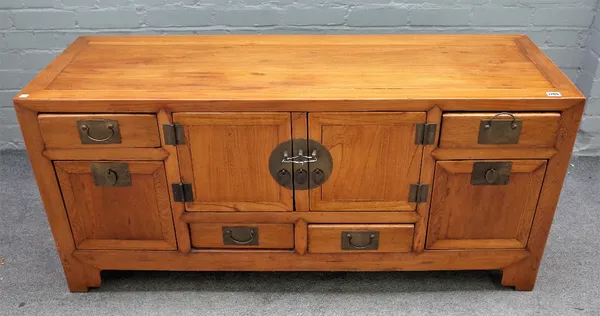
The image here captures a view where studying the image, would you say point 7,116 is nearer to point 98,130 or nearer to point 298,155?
point 98,130

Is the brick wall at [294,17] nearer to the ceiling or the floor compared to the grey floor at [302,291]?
nearer to the ceiling

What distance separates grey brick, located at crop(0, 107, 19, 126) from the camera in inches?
89.7

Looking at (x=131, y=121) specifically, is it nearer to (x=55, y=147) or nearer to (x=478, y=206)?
(x=55, y=147)

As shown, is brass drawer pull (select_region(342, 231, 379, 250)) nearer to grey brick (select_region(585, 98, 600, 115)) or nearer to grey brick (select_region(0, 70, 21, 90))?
A: grey brick (select_region(585, 98, 600, 115))

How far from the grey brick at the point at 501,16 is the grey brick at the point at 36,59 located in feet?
5.25

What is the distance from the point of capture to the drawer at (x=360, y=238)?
1.56m

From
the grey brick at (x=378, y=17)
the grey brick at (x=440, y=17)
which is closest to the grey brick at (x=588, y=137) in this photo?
the grey brick at (x=440, y=17)

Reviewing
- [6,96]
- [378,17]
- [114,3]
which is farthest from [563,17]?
[6,96]

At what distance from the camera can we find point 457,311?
158cm

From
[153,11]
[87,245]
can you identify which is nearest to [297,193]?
[87,245]

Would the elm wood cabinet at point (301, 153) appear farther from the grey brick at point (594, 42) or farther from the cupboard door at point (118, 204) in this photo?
the grey brick at point (594, 42)

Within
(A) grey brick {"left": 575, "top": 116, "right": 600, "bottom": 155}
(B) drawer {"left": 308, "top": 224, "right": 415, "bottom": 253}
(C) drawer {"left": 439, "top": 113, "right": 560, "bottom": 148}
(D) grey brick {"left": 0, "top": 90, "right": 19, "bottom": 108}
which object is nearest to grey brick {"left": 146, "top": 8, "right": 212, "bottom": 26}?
(D) grey brick {"left": 0, "top": 90, "right": 19, "bottom": 108}

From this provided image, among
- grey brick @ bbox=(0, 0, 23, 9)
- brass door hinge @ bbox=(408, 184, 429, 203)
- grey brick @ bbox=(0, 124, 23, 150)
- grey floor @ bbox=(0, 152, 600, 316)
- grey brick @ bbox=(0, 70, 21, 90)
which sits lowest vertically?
grey floor @ bbox=(0, 152, 600, 316)

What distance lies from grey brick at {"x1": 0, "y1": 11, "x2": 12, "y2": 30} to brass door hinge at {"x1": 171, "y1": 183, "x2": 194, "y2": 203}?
1113mm
